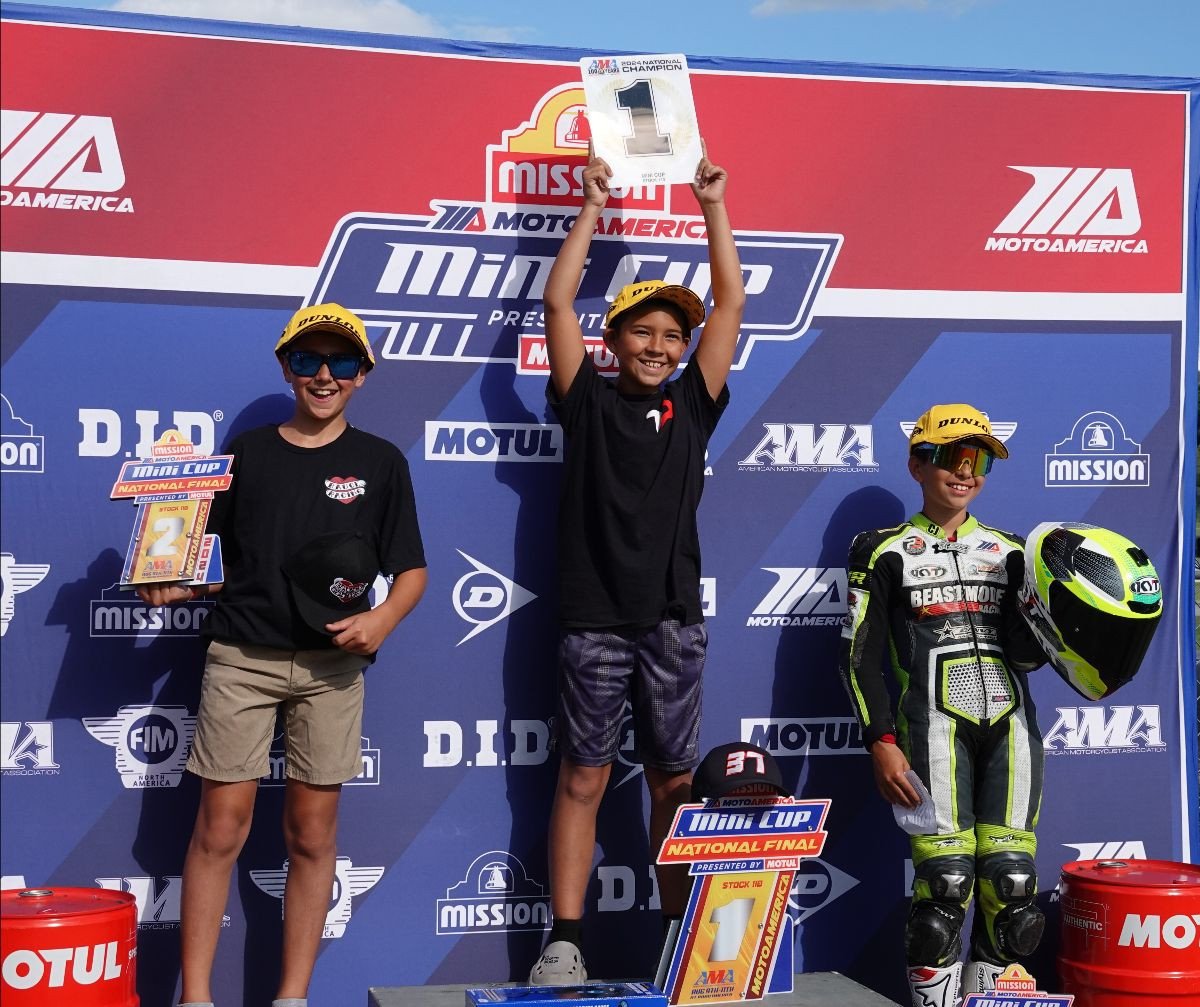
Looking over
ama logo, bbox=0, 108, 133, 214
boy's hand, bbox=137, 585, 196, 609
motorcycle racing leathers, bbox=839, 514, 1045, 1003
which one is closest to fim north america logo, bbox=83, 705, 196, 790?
boy's hand, bbox=137, 585, 196, 609

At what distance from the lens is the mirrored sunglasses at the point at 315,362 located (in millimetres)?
4055

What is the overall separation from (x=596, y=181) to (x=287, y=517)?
4.55 feet

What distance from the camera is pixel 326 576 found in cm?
392

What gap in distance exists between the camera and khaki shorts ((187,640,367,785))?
3926 mm

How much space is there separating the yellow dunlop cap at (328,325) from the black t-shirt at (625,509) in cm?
61

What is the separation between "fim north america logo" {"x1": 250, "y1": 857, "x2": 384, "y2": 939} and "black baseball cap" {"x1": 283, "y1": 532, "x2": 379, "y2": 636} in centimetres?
89

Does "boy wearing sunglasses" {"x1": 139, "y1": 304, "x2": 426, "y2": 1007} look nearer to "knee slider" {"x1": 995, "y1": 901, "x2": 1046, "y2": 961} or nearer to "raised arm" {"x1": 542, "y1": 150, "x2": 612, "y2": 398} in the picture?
"raised arm" {"x1": 542, "y1": 150, "x2": 612, "y2": 398}

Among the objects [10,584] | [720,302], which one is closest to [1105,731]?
[720,302]

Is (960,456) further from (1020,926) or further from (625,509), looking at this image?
(1020,926)

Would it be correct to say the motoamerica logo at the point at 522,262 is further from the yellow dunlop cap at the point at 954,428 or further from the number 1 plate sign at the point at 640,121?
the yellow dunlop cap at the point at 954,428

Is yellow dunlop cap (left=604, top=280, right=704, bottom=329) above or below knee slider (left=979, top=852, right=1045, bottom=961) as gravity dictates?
above

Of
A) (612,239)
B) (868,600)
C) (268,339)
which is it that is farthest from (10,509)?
(868,600)

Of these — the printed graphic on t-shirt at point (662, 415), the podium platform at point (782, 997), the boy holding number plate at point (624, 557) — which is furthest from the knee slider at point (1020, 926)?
the printed graphic on t-shirt at point (662, 415)

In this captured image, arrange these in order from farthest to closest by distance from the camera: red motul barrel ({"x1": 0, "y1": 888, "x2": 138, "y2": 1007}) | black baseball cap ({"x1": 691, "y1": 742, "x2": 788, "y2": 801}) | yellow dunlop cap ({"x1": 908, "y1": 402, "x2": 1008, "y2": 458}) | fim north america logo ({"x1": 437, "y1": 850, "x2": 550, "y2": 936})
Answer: fim north america logo ({"x1": 437, "y1": 850, "x2": 550, "y2": 936}) → yellow dunlop cap ({"x1": 908, "y1": 402, "x2": 1008, "y2": 458}) → black baseball cap ({"x1": 691, "y1": 742, "x2": 788, "y2": 801}) → red motul barrel ({"x1": 0, "y1": 888, "x2": 138, "y2": 1007})
